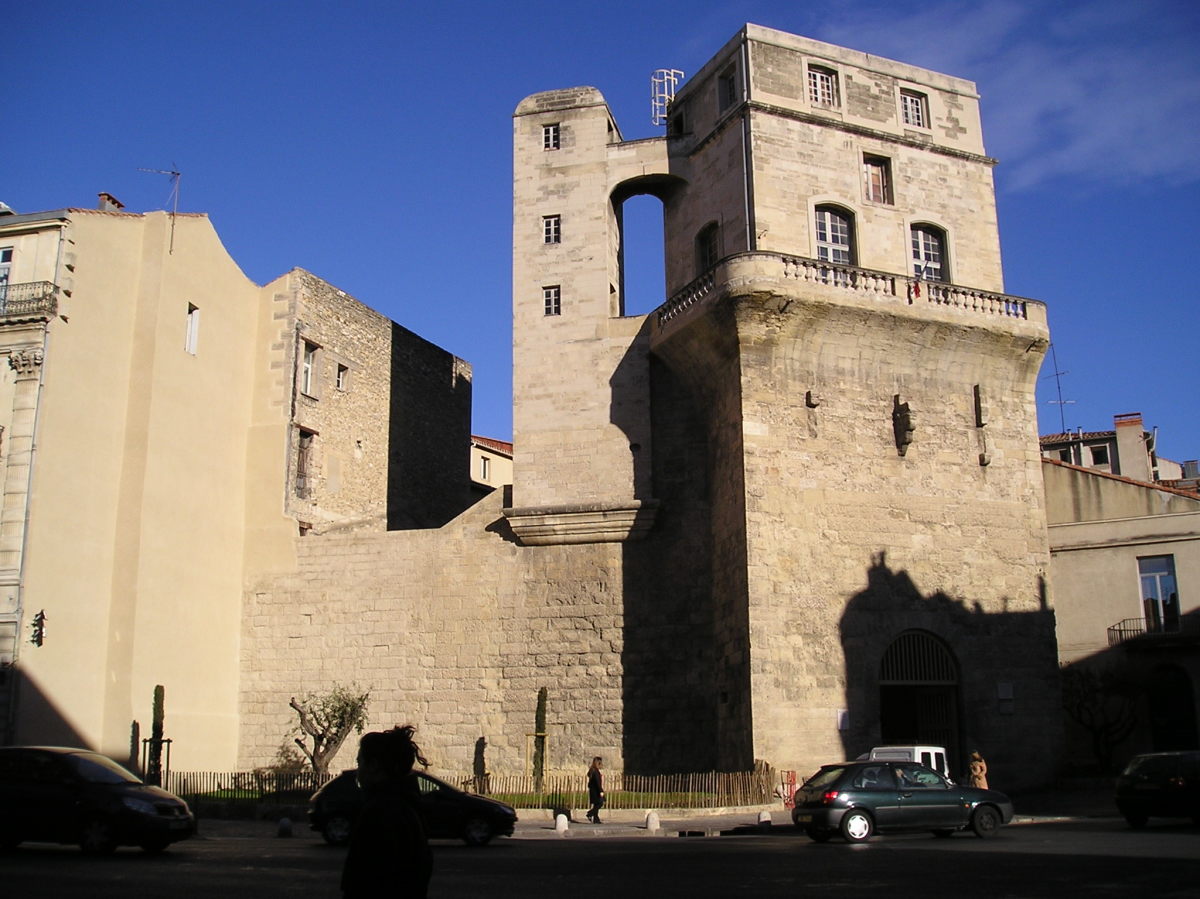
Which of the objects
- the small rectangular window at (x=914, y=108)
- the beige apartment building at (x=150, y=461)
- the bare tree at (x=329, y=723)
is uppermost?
the small rectangular window at (x=914, y=108)

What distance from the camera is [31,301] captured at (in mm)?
23781

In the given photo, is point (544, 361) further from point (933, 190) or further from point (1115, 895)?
point (1115, 895)

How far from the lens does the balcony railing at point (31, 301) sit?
77.8 ft

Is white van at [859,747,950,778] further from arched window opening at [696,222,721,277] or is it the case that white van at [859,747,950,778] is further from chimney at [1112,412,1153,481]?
chimney at [1112,412,1153,481]

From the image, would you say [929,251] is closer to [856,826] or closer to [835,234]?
[835,234]

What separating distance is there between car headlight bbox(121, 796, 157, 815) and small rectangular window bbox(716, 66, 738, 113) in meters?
18.9

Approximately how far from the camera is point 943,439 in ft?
81.3

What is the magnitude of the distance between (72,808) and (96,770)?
55 centimetres

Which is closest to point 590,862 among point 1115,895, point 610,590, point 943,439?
point 1115,895

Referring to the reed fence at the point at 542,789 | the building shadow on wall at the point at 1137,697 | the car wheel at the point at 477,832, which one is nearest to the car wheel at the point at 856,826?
the car wheel at the point at 477,832

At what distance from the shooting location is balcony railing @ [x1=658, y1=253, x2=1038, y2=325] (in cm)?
2309

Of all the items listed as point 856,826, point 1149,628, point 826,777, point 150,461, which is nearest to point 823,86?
point 1149,628

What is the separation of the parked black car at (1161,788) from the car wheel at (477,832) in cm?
883

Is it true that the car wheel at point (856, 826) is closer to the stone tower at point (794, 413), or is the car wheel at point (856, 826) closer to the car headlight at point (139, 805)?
the stone tower at point (794, 413)
